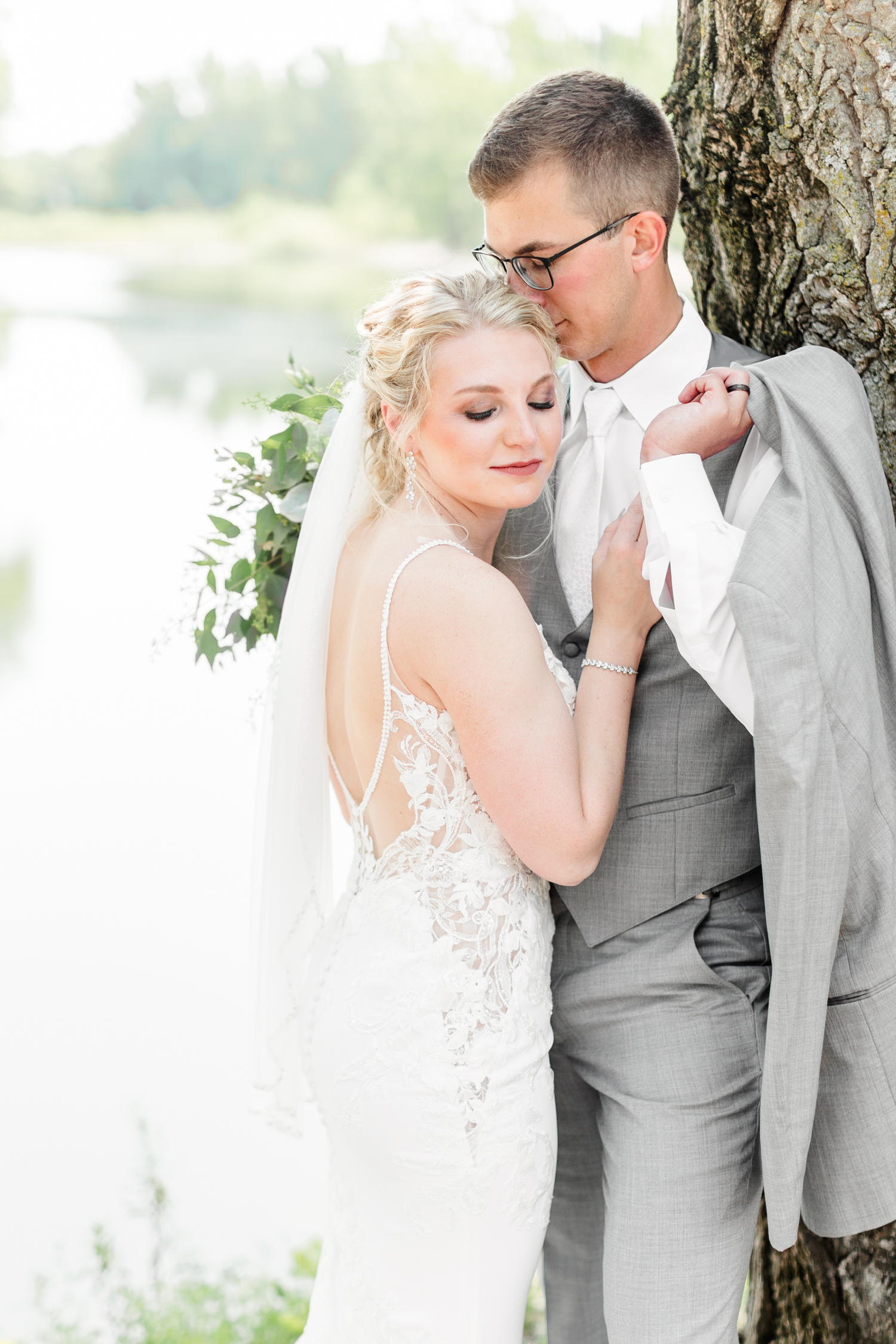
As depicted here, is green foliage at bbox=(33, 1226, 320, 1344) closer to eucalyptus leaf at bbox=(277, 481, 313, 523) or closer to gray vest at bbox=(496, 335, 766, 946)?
gray vest at bbox=(496, 335, 766, 946)

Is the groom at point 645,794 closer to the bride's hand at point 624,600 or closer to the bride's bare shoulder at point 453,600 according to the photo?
the bride's hand at point 624,600

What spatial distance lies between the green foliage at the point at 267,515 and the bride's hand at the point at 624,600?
2.21 ft

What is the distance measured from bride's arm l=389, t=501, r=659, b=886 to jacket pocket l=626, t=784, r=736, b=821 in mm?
154

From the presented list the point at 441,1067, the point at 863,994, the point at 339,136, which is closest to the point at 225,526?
the point at 441,1067

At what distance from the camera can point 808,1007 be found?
1466mm

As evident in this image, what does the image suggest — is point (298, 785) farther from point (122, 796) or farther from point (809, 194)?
point (122, 796)

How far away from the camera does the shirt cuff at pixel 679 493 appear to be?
150cm

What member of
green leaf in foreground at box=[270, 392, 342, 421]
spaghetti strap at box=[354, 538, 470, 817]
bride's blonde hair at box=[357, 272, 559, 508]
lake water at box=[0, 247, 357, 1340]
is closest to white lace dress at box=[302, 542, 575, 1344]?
spaghetti strap at box=[354, 538, 470, 817]

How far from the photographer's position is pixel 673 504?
151cm

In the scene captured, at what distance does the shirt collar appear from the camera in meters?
1.90

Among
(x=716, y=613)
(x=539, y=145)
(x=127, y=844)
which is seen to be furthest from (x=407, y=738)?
(x=127, y=844)

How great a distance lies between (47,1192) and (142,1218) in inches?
19.8

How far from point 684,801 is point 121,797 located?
481 cm

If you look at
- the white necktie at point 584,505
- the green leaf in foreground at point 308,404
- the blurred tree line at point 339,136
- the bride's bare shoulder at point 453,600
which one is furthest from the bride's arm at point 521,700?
the blurred tree line at point 339,136
